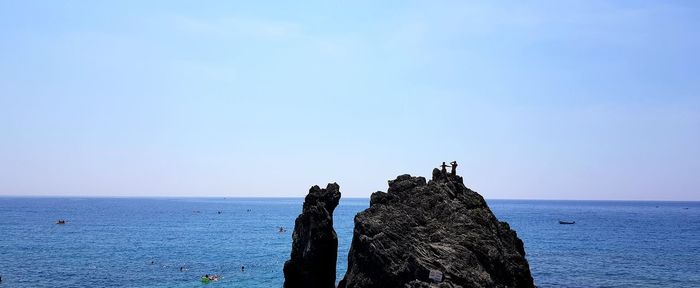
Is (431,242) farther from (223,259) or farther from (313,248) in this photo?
(223,259)

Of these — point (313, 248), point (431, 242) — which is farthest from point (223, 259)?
point (431, 242)

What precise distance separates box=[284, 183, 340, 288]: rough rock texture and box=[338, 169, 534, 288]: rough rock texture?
9.58 ft

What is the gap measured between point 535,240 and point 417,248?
91.1 meters

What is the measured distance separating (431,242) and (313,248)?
916 cm

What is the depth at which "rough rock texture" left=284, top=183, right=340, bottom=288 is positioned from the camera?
40062 millimetres

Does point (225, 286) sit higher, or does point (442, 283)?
point (442, 283)

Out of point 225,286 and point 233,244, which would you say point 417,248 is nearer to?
point 225,286

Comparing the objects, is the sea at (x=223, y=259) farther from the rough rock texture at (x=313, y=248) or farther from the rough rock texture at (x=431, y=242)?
the rough rock texture at (x=431, y=242)

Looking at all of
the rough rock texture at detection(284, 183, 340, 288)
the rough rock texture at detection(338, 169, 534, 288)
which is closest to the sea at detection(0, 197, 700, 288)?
the rough rock texture at detection(284, 183, 340, 288)

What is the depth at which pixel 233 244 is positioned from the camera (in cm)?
10631

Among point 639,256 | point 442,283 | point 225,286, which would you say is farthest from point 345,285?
point 639,256

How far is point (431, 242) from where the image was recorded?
34.5 meters

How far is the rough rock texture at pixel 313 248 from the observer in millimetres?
40062

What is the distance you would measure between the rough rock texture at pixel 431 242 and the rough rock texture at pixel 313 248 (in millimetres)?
2921
